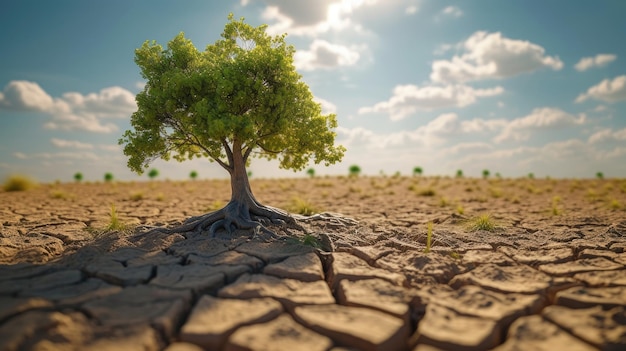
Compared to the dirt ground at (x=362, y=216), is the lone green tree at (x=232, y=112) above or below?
above

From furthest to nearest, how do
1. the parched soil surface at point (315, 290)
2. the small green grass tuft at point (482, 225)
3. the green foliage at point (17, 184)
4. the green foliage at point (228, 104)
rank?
the green foliage at point (17, 184) → the small green grass tuft at point (482, 225) → the green foliage at point (228, 104) → the parched soil surface at point (315, 290)

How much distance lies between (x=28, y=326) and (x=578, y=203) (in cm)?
1383

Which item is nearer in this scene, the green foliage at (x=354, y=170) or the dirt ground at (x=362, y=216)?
the dirt ground at (x=362, y=216)

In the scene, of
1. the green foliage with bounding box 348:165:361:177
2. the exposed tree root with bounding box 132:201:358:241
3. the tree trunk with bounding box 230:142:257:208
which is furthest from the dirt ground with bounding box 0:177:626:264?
the green foliage with bounding box 348:165:361:177

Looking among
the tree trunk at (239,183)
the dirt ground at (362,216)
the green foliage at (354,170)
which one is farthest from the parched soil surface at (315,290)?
the green foliage at (354,170)

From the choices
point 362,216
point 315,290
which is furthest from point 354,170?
point 315,290

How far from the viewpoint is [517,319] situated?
134 inches

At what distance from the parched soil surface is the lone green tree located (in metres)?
1.14

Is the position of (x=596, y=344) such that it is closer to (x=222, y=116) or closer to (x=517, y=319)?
(x=517, y=319)

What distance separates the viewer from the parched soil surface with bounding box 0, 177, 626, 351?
298 centimetres

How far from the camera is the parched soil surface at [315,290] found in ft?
9.79

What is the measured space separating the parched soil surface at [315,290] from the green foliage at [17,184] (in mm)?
9902

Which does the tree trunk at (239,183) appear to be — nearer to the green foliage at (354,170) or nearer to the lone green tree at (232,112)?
the lone green tree at (232,112)

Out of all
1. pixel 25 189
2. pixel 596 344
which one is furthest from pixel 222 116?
pixel 25 189
